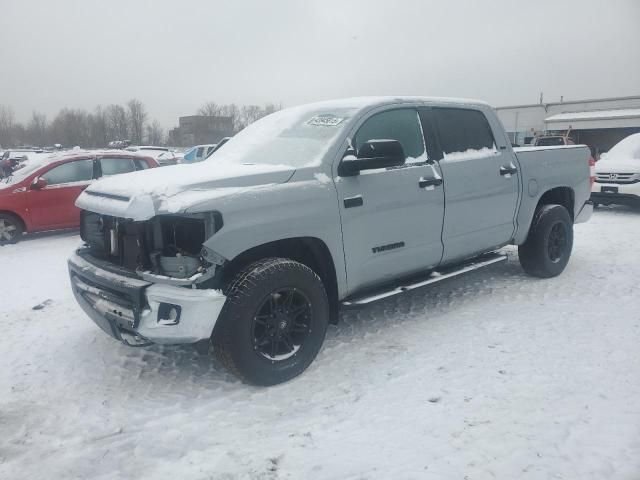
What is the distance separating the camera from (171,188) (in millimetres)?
2949

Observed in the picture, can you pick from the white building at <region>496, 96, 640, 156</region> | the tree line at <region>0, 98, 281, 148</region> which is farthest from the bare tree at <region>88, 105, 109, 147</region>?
the white building at <region>496, 96, 640, 156</region>

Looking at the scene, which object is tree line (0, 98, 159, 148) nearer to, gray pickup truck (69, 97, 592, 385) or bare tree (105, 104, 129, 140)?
bare tree (105, 104, 129, 140)

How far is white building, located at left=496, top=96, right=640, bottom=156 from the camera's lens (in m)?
26.7

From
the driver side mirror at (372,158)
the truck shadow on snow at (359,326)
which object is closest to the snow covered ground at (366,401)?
the truck shadow on snow at (359,326)

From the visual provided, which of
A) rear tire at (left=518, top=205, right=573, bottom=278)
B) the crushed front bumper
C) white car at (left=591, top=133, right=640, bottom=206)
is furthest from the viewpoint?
white car at (left=591, top=133, right=640, bottom=206)

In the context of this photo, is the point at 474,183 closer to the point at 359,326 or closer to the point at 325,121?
the point at 325,121

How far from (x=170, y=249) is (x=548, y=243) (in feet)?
13.8

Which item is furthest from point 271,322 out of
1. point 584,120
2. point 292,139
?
point 584,120

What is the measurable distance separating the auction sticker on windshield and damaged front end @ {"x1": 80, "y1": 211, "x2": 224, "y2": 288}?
138 centimetres

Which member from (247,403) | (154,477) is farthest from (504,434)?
(154,477)

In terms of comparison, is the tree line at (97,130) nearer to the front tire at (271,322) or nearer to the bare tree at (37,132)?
the bare tree at (37,132)

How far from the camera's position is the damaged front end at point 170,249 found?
2.90 meters

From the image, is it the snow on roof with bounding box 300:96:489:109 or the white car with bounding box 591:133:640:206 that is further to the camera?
the white car with bounding box 591:133:640:206

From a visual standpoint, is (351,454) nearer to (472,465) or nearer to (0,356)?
(472,465)
